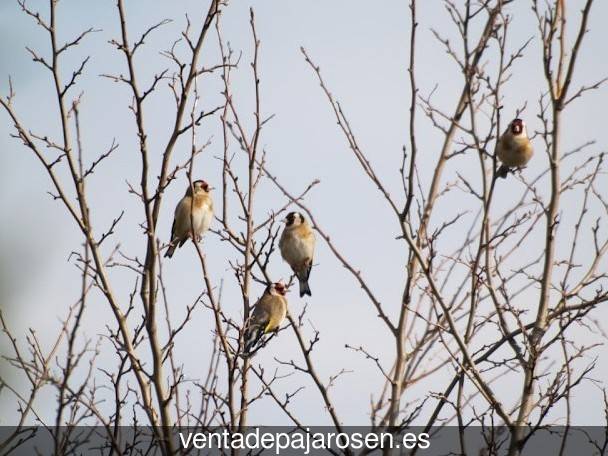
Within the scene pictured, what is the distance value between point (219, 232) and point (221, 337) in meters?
0.86

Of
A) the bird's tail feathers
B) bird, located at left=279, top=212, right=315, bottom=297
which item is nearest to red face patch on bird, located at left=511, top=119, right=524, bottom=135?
the bird's tail feathers

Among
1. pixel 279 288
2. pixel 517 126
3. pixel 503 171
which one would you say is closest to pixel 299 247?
pixel 279 288

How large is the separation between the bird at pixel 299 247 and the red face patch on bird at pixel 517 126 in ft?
6.26

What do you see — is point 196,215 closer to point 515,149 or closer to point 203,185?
point 203,185

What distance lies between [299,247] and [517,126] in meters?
2.10

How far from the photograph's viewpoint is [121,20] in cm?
460

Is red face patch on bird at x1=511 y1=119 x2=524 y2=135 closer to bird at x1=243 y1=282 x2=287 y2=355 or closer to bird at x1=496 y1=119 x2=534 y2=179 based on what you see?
bird at x1=496 y1=119 x2=534 y2=179

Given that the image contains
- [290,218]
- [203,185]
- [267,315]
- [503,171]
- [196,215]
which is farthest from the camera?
[290,218]

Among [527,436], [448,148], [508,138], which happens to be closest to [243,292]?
[448,148]

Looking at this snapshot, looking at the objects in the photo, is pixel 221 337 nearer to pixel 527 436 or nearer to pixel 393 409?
pixel 393 409

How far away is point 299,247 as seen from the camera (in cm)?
764

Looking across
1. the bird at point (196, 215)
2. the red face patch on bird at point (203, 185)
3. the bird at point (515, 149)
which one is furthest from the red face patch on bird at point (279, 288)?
the bird at point (515, 149)

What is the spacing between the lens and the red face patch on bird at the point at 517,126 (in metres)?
7.51

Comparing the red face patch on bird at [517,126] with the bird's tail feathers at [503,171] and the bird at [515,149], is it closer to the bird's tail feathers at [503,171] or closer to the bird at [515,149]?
the bird at [515,149]
